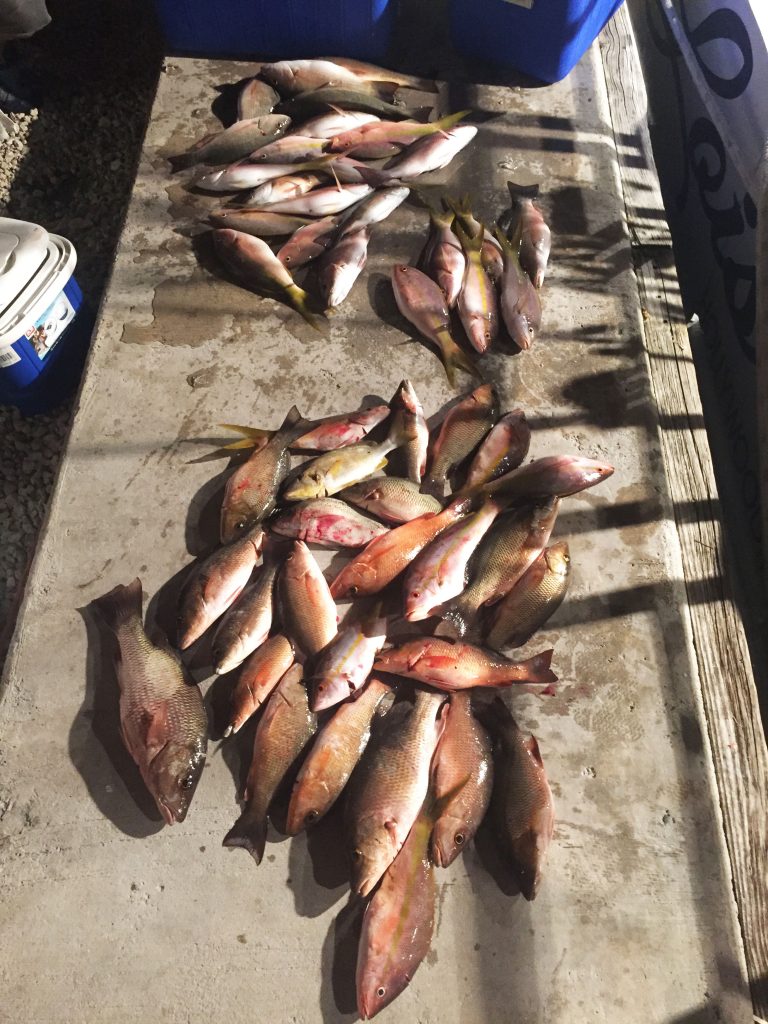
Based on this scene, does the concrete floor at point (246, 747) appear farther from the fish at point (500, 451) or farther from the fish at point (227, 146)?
the fish at point (227, 146)

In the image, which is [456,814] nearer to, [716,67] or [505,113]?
[505,113]

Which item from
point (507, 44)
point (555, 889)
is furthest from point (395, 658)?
point (507, 44)

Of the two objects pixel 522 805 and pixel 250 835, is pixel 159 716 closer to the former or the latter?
pixel 250 835

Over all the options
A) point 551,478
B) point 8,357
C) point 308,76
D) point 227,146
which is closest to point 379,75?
point 308,76

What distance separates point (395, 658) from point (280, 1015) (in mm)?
953

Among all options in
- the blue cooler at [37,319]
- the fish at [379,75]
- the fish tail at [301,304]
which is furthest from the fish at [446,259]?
the blue cooler at [37,319]

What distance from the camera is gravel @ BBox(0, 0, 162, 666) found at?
4.18 meters

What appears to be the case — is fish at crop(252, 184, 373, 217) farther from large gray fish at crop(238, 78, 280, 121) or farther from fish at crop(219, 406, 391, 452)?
fish at crop(219, 406, 391, 452)

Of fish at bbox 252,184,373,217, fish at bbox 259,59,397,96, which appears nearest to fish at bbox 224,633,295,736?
fish at bbox 252,184,373,217

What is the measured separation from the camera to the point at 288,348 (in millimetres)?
2916

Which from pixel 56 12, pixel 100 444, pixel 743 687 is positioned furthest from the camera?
pixel 56 12

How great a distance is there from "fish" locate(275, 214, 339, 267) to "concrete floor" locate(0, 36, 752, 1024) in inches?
9.2

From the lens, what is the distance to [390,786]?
6.36 ft

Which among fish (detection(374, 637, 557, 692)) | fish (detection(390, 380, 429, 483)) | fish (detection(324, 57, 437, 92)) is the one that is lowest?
fish (detection(374, 637, 557, 692))
